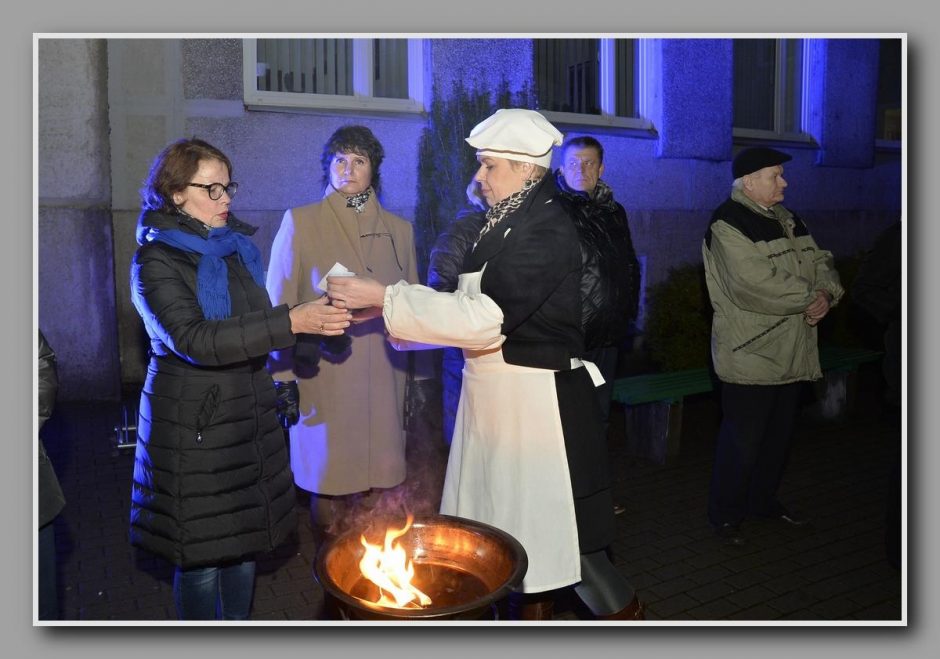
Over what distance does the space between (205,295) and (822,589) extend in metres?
3.42

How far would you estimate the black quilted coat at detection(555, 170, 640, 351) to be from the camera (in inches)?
206

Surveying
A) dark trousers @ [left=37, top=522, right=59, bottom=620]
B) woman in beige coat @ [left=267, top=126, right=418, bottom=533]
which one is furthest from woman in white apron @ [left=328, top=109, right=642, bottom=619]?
woman in beige coat @ [left=267, top=126, right=418, bottom=533]

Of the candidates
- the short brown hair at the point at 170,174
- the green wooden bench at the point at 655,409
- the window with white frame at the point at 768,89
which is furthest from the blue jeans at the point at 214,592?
the window with white frame at the point at 768,89

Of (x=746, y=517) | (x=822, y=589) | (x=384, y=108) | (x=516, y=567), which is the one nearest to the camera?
(x=516, y=567)

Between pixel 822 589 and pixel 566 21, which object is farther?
pixel 822 589

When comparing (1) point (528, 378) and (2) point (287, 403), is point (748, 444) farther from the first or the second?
(2) point (287, 403)

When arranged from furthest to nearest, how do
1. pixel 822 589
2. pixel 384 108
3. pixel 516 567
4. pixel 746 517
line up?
pixel 384 108
pixel 746 517
pixel 822 589
pixel 516 567

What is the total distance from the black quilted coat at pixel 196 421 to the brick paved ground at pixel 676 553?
123 centimetres

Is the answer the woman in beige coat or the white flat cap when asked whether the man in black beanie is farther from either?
the white flat cap

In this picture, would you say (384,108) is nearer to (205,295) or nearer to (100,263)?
(100,263)

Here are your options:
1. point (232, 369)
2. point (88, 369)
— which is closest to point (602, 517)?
point (232, 369)

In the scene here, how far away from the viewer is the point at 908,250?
158 inches

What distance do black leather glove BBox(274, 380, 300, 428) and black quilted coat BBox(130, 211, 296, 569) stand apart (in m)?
0.99

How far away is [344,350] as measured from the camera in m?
5.07
